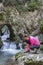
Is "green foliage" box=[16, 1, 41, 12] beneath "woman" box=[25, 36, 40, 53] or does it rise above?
beneath

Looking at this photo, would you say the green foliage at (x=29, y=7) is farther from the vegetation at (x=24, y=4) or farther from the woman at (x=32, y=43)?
the woman at (x=32, y=43)

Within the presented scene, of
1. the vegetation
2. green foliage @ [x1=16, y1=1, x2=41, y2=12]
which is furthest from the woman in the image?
green foliage @ [x1=16, y1=1, x2=41, y2=12]

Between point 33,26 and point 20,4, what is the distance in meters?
4.14

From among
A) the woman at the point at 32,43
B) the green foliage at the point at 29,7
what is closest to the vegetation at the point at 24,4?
the green foliage at the point at 29,7

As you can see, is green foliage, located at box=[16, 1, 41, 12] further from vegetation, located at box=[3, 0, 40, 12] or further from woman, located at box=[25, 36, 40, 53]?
woman, located at box=[25, 36, 40, 53]

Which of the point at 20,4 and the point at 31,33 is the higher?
the point at 20,4

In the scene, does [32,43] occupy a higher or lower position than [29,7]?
higher

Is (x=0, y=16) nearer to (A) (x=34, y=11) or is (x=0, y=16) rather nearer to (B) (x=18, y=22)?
(B) (x=18, y=22)

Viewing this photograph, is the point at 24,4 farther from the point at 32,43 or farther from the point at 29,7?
the point at 32,43

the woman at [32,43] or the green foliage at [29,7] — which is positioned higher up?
the woman at [32,43]

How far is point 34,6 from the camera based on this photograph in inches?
1105

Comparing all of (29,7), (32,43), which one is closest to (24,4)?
(29,7)

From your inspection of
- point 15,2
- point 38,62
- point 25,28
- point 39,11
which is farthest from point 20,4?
point 38,62

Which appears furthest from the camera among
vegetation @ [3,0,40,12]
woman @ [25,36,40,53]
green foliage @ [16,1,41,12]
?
vegetation @ [3,0,40,12]
